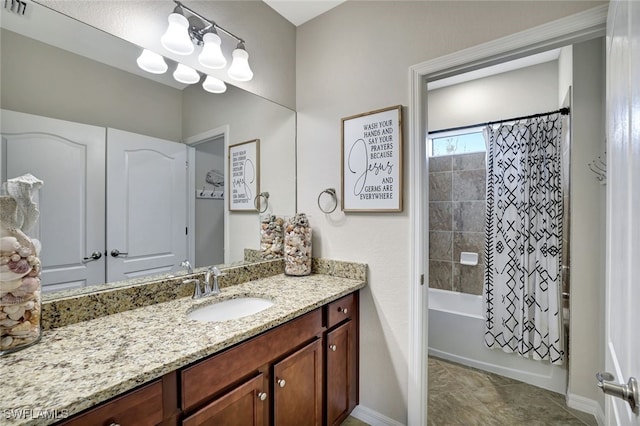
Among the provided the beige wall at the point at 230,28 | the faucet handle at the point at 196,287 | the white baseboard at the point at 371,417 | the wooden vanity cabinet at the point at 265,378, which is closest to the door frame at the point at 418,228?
the white baseboard at the point at 371,417

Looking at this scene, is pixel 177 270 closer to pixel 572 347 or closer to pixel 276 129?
pixel 276 129

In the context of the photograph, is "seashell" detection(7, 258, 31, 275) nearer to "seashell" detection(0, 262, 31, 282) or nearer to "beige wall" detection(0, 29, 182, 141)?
"seashell" detection(0, 262, 31, 282)

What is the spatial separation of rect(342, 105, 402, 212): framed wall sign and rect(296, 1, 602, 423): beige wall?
61 millimetres

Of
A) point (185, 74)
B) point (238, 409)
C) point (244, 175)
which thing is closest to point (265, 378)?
point (238, 409)

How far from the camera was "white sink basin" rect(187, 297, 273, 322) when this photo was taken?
1.34m

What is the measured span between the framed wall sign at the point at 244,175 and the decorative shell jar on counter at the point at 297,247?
300 millimetres

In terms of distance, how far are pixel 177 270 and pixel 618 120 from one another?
1773 millimetres

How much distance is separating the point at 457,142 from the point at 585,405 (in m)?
2.36

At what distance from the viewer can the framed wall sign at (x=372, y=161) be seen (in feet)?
5.45

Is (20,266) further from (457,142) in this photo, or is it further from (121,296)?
(457,142)

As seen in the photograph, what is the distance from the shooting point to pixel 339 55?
191cm

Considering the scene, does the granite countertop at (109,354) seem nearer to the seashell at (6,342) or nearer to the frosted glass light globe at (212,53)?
the seashell at (6,342)

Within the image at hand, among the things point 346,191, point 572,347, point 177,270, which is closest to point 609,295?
point 346,191

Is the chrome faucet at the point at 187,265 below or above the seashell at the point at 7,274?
below
